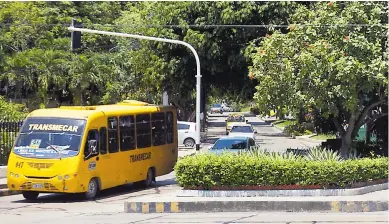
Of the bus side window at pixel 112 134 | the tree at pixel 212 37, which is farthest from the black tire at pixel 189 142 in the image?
the bus side window at pixel 112 134

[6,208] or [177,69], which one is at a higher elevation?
[177,69]

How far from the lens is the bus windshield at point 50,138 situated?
18.5 m

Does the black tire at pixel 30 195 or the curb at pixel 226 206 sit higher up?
the curb at pixel 226 206

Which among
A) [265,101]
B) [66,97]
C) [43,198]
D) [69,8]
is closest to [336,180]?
[265,101]

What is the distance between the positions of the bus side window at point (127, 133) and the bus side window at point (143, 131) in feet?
1.06

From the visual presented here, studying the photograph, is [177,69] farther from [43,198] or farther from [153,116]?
[43,198]

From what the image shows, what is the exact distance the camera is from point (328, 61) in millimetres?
18719

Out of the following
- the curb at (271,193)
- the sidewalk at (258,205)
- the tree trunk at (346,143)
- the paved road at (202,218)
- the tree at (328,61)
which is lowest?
the paved road at (202,218)

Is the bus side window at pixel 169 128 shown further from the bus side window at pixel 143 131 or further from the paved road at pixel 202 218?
the paved road at pixel 202 218

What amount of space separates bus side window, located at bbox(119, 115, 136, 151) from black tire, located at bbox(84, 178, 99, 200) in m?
1.70

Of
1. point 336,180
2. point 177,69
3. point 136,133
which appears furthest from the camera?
point 177,69

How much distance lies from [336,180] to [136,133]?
7397 mm

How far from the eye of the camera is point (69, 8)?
51625 mm

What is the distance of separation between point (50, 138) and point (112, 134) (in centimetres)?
211
